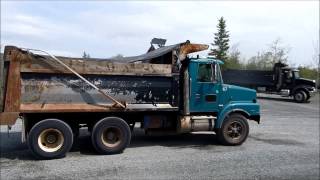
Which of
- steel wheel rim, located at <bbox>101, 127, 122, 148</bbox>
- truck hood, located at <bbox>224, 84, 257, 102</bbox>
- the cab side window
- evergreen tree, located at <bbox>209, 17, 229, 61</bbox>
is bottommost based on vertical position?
steel wheel rim, located at <bbox>101, 127, 122, 148</bbox>

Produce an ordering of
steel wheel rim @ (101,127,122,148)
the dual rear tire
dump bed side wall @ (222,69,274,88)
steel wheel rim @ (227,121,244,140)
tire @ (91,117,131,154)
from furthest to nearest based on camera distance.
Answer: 1. dump bed side wall @ (222,69,274,88)
2. steel wheel rim @ (227,121,244,140)
3. steel wheel rim @ (101,127,122,148)
4. tire @ (91,117,131,154)
5. the dual rear tire

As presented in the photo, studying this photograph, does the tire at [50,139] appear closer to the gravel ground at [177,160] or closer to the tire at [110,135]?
the gravel ground at [177,160]

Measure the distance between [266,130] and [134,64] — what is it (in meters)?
6.82

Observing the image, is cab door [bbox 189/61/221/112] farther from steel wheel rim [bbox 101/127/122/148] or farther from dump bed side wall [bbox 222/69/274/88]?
dump bed side wall [bbox 222/69/274/88]

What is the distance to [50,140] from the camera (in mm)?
10672

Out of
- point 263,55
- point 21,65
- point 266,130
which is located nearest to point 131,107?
point 21,65

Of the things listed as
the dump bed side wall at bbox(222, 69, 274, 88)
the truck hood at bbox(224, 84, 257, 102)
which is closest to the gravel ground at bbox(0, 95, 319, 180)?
the truck hood at bbox(224, 84, 257, 102)

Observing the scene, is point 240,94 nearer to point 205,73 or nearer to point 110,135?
point 205,73

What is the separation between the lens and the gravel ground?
9.26 metres

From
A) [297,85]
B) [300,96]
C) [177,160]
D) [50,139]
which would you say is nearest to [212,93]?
[177,160]

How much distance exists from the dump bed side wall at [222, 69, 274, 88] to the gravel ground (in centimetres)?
1911

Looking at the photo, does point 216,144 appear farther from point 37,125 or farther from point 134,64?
point 37,125

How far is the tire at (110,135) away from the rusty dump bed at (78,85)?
34 cm

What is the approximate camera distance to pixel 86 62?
10.9 meters
